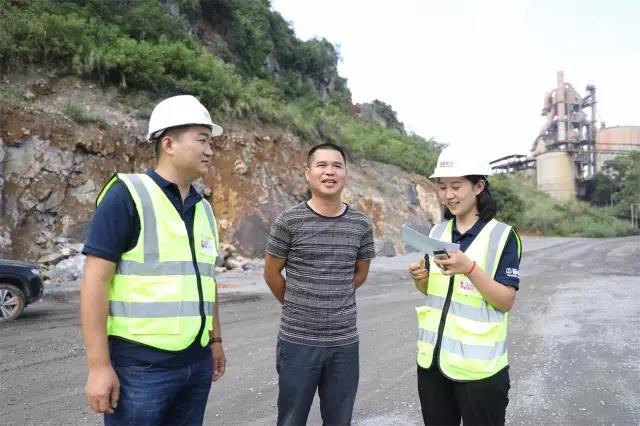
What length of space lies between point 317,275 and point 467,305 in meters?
0.88

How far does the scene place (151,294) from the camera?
2148mm

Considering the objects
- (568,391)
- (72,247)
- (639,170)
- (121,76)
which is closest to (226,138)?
(121,76)

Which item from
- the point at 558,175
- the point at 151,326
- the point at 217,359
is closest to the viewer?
the point at 151,326

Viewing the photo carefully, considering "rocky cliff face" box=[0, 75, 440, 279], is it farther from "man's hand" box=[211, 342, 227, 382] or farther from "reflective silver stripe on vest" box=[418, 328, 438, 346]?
"reflective silver stripe on vest" box=[418, 328, 438, 346]

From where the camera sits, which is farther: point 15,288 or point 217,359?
point 15,288

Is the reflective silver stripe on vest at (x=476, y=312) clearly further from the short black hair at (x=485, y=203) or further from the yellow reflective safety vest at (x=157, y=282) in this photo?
the yellow reflective safety vest at (x=157, y=282)

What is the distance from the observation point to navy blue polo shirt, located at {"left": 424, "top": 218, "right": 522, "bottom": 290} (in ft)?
8.22

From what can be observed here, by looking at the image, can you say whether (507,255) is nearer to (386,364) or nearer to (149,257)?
(149,257)

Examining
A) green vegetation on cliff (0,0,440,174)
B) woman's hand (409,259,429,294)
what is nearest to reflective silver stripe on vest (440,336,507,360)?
woman's hand (409,259,429,294)

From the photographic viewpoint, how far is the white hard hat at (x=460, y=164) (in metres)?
2.63

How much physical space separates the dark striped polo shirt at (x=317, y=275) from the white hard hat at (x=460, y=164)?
70cm

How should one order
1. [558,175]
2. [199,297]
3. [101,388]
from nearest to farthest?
[101,388], [199,297], [558,175]

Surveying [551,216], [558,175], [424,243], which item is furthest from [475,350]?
[558,175]

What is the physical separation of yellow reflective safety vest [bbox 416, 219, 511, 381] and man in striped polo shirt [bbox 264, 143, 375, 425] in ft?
1.70
